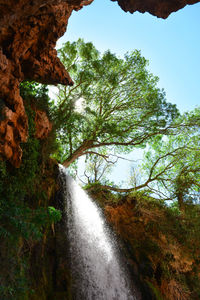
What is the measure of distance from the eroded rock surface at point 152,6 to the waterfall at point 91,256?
9053mm

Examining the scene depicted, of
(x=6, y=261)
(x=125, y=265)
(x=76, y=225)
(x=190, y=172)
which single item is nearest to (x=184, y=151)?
Result: (x=190, y=172)

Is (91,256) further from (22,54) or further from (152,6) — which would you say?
(152,6)

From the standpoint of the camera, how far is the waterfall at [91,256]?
7660 mm

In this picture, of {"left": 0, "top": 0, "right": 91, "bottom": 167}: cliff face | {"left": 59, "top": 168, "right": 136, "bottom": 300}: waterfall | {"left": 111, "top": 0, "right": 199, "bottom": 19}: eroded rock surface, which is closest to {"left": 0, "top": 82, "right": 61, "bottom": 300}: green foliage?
{"left": 0, "top": 0, "right": 91, "bottom": 167}: cliff face

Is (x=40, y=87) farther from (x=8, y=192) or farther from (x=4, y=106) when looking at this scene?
(x=8, y=192)

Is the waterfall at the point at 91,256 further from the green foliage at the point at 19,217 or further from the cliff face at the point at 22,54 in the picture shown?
the cliff face at the point at 22,54

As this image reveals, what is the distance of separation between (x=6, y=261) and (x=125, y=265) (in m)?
6.54

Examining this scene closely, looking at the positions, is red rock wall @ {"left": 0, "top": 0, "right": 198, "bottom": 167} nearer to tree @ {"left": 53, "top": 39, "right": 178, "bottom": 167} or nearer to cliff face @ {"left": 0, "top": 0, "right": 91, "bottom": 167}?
cliff face @ {"left": 0, "top": 0, "right": 91, "bottom": 167}

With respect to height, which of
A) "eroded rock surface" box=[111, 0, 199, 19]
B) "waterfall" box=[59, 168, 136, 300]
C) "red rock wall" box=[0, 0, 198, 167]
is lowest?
"waterfall" box=[59, 168, 136, 300]

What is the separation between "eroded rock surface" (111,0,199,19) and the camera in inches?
380

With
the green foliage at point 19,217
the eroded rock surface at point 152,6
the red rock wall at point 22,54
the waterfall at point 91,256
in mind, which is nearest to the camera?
the green foliage at point 19,217

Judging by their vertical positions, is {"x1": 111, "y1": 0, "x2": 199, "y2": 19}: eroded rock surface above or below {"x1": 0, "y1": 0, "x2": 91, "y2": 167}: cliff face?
above

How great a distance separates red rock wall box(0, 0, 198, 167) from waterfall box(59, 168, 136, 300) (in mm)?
4138

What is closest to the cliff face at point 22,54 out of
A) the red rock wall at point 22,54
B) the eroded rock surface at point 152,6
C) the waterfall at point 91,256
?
the red rock wall at point 22,54
